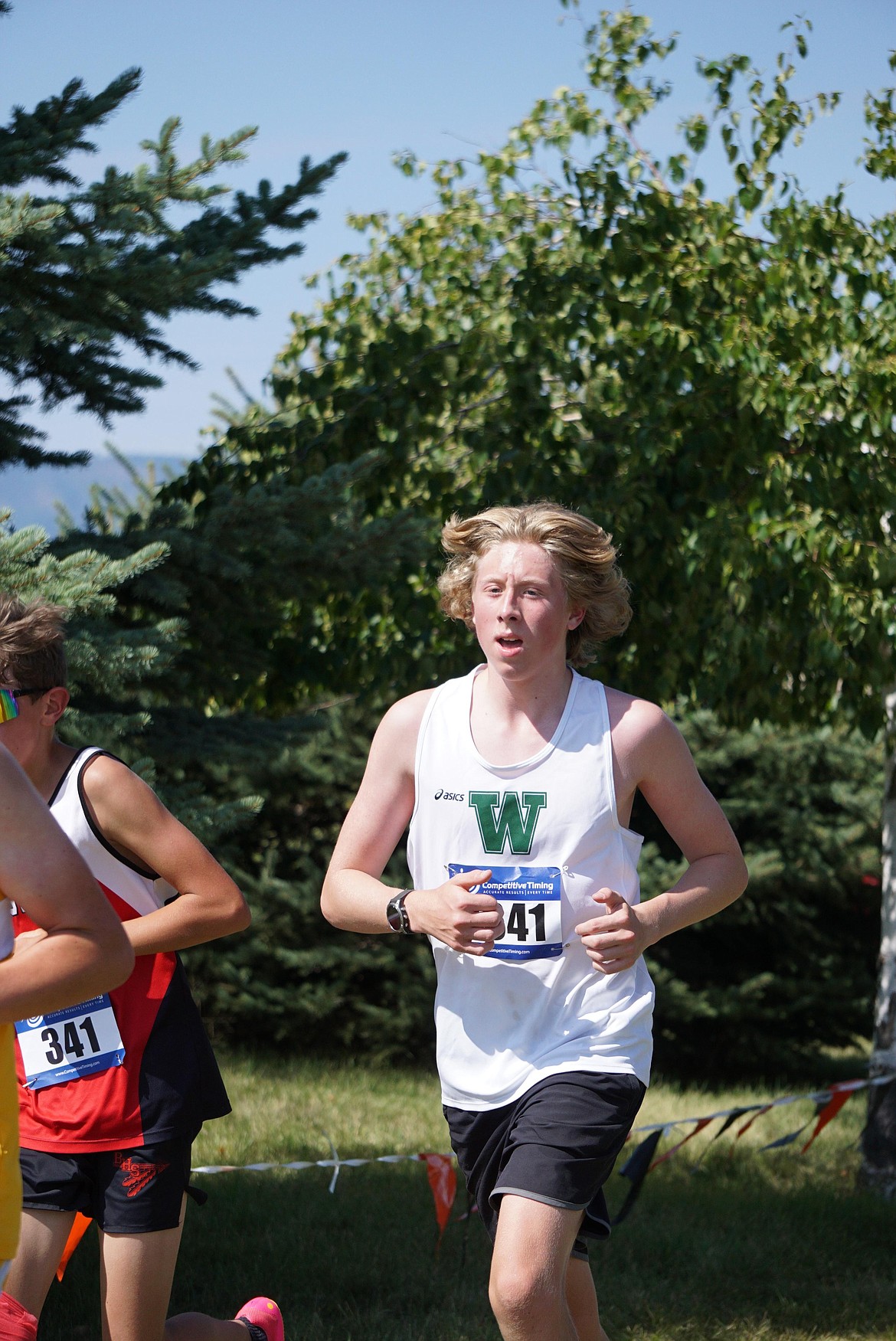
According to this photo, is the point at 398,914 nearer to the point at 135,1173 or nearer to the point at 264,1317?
the point at 135,1173

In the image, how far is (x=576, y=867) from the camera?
2.83 m

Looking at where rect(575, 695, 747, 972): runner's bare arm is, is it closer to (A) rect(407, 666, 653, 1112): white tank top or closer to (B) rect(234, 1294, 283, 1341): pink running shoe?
(A) rect(407, 666, 653, 1112): white tank top

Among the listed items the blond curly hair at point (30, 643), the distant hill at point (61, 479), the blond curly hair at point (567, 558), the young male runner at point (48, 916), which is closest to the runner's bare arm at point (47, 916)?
the young male runner at point (48, 916)

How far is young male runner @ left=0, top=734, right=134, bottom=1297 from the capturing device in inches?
64.1

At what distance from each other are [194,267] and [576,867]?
278 cm

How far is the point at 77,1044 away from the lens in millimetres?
2791

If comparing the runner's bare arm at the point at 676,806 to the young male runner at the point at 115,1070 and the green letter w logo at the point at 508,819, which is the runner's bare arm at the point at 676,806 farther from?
the young male runner at the point at 115,1070

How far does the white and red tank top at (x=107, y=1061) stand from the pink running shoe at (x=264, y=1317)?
714mm

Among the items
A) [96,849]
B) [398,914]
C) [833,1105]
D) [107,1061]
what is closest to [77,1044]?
[107,1061]

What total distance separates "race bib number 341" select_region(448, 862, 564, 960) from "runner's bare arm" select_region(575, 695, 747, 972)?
0.19 m

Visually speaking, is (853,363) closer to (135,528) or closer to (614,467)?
(614,467)

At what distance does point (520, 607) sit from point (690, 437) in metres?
3.49

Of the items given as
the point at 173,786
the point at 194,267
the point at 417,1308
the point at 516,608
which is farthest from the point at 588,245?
the point at 417,1308

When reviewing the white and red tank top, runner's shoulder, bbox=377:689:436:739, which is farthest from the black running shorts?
runner's shoulder, bbox=377:689:436:739
